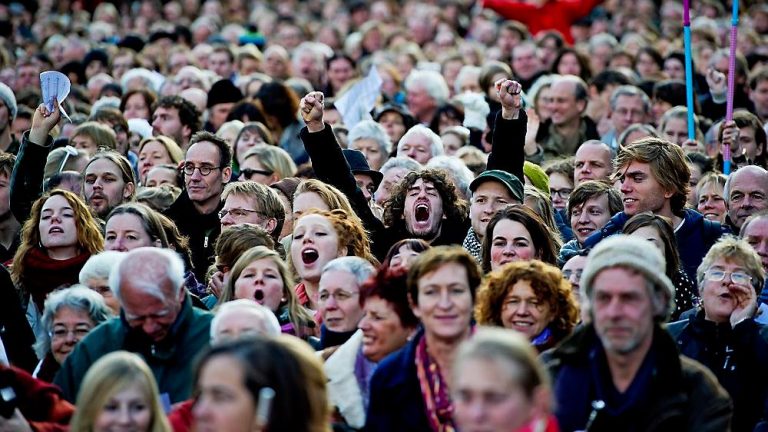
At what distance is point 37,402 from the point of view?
723 cm

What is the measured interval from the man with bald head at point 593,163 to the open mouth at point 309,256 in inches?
105

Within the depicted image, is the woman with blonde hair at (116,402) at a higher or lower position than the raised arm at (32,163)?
lower

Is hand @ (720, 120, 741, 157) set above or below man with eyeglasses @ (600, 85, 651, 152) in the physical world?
below

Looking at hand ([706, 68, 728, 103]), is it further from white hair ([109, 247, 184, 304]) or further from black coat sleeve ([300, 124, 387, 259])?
white hair ([109, 247, 184, 304])

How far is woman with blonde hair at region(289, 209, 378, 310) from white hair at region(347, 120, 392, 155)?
365 centimetres

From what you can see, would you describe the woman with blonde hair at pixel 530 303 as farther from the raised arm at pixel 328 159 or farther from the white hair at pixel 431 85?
the white hair at pixel 431 85

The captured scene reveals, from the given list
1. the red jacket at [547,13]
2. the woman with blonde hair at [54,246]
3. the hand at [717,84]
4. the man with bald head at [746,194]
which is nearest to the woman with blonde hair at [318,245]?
the woman with blonde hair at [54,246]

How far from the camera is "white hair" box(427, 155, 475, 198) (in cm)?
1126

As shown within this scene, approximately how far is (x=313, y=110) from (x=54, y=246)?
70.2 inches

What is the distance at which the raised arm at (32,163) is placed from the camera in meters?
10.6

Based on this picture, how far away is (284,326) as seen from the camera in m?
8.61

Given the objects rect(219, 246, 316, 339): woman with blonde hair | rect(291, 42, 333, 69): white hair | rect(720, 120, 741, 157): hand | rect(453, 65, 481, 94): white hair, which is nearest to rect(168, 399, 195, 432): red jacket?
rect(219, 246, 316, 339): woman with blonde hair

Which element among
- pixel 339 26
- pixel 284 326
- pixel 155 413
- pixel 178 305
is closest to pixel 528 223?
pixel 284 326

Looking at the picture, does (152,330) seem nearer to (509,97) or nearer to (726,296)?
(726,296)
